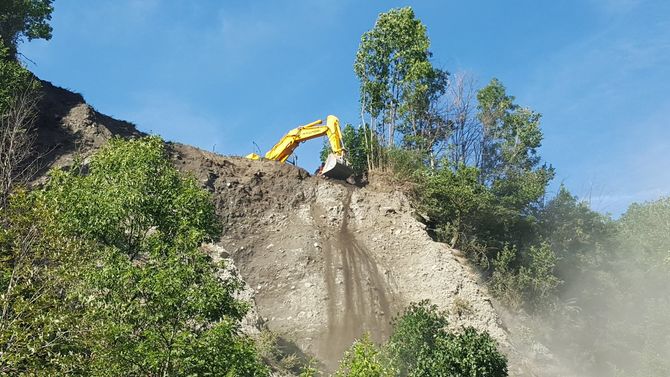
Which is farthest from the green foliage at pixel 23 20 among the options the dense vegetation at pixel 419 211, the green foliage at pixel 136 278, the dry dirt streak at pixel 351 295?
the green foliage at pixel 136 278

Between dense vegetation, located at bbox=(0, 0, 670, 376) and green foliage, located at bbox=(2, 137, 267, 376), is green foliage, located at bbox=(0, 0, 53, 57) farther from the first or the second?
green foliage, located at bbox=(2, 137, 267, 376)

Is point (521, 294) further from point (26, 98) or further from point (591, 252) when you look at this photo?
point (26, 98)

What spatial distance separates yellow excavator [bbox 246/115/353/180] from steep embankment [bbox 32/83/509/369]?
3.90ft

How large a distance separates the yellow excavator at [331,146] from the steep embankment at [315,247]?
1190 millimetres

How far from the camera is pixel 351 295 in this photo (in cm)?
3375

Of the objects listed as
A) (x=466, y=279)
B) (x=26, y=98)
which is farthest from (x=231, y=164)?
(x=466, y=279)

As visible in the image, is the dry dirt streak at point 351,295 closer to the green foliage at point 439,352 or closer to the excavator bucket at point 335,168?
the excavator bucket at point 335,168

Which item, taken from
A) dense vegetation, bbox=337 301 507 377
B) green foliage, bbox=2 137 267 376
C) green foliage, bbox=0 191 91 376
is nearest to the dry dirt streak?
dense vegetation, bbox=337 301 507 377

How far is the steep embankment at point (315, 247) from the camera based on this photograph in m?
32.5

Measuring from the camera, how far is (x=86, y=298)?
15.4 meters

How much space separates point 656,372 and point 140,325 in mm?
26080

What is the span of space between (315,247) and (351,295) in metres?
3.46

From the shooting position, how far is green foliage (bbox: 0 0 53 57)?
3775 centimetres

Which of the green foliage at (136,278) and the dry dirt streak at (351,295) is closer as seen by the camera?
the green foliage at (136,278)
